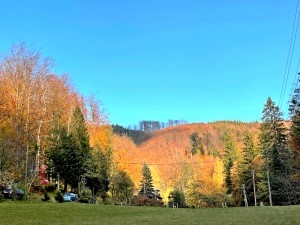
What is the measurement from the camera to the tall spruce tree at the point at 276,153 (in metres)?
35.9

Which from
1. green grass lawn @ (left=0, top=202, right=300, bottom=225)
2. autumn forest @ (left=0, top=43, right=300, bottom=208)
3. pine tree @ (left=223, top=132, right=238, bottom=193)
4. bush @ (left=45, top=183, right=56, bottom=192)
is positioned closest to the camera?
green grass lawn @ (left=0, top=202, right=300, bottom=225)

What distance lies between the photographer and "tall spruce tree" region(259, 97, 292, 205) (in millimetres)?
35938

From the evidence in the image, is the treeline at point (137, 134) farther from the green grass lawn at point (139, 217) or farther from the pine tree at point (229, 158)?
the green grass lawn at point (139, 217)

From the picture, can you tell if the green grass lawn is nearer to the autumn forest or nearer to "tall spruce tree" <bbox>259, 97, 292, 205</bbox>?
the autumn forest

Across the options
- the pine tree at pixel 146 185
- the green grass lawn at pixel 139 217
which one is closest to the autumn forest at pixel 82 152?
the pine tree at pixel 146 185

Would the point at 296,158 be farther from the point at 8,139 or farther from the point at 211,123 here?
the point at 211,123

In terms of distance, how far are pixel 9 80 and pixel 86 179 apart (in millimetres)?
14144

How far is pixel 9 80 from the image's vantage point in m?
29.8

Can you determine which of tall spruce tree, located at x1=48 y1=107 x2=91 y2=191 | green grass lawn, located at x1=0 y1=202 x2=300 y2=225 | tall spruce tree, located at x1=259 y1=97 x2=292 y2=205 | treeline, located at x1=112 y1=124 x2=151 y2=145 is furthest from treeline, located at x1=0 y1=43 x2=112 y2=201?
treeline, located at x1=112 y1=124 x2=151 y2=145

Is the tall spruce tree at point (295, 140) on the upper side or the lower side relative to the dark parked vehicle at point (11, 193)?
upper

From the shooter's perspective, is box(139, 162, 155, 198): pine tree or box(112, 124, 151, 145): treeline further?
box(112, 124, 151, 145): treeline

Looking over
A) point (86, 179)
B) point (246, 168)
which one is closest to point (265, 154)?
point (246, 168)

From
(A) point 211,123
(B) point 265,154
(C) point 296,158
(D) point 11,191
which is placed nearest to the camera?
(D) point 11,191

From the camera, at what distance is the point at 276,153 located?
36.6 m
